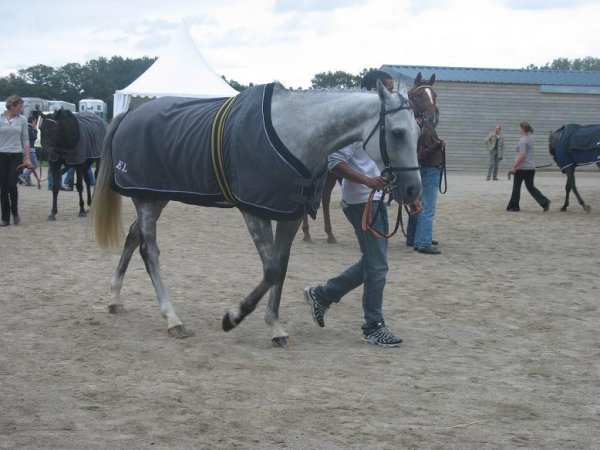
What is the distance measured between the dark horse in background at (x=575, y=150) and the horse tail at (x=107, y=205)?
37.2 ft

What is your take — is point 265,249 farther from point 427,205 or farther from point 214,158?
point 427,205

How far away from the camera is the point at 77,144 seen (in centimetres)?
1393

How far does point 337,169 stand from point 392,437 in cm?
216

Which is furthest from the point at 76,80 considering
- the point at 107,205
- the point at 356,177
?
the point at 356,177

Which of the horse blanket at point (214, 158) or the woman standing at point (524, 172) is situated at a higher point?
the horse blanket at point (214, 158)

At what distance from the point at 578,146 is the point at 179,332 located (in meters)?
12.4

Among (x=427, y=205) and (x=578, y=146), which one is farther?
(x=578, y=146)

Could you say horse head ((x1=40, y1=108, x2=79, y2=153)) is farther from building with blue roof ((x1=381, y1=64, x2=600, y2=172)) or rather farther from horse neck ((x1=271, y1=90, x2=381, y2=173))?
building with blue roof ((x1=381, y1=64, x2=600, y2=172))

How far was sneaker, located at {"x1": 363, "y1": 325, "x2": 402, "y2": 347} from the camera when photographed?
5816 mm

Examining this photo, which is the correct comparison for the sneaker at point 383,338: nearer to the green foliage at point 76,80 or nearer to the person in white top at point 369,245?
the person in white top at point 369,245

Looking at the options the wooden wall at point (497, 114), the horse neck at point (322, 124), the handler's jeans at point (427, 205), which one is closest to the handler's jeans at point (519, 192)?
the handler's jeans at point (427, 205)

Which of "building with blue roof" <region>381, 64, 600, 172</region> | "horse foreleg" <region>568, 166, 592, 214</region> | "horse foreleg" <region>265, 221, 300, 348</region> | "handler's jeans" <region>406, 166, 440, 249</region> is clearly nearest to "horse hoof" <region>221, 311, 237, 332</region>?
"horse foreleg" <region>265, 221, 300, 348</region>

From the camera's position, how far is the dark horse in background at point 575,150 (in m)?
16.1

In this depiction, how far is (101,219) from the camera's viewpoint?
6938mm
